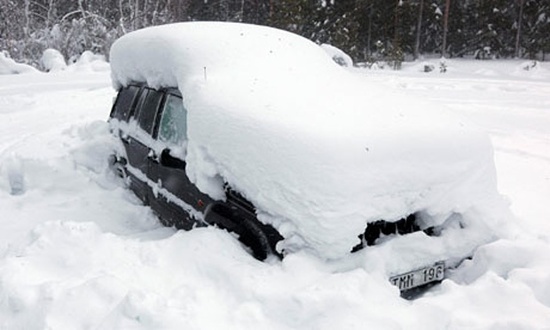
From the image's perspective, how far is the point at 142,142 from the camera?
470 centimetres

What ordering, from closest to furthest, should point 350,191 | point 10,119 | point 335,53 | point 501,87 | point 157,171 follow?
point 350,191 < point 157,171 < point 10,119 < point 501,87 < point 335,53

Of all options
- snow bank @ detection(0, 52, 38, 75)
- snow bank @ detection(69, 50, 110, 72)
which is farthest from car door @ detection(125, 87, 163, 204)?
snow bank @ detection(69, 50, 110, 72)

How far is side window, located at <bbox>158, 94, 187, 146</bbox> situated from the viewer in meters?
4.07

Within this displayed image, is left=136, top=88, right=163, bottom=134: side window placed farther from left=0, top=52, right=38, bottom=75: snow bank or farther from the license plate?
left=0, top=52, right=38, bottom=75: snow bank

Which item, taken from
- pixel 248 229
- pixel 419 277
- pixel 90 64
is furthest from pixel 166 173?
pixel 90 64

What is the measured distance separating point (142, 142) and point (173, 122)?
0.64 m

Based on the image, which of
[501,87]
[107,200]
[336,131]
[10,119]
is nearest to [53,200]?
[107,200]

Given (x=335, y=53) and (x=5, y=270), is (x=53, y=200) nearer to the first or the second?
(x=5, y=270)

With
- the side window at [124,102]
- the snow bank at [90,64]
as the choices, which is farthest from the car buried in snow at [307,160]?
the snow bank at [90,64]

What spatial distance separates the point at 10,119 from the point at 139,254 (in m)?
7.53

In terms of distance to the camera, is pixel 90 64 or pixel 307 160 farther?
pixel 90 64

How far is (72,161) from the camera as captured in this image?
5871mm

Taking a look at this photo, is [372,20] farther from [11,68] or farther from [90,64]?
[11,68]

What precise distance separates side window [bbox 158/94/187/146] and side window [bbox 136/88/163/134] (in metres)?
0.19
